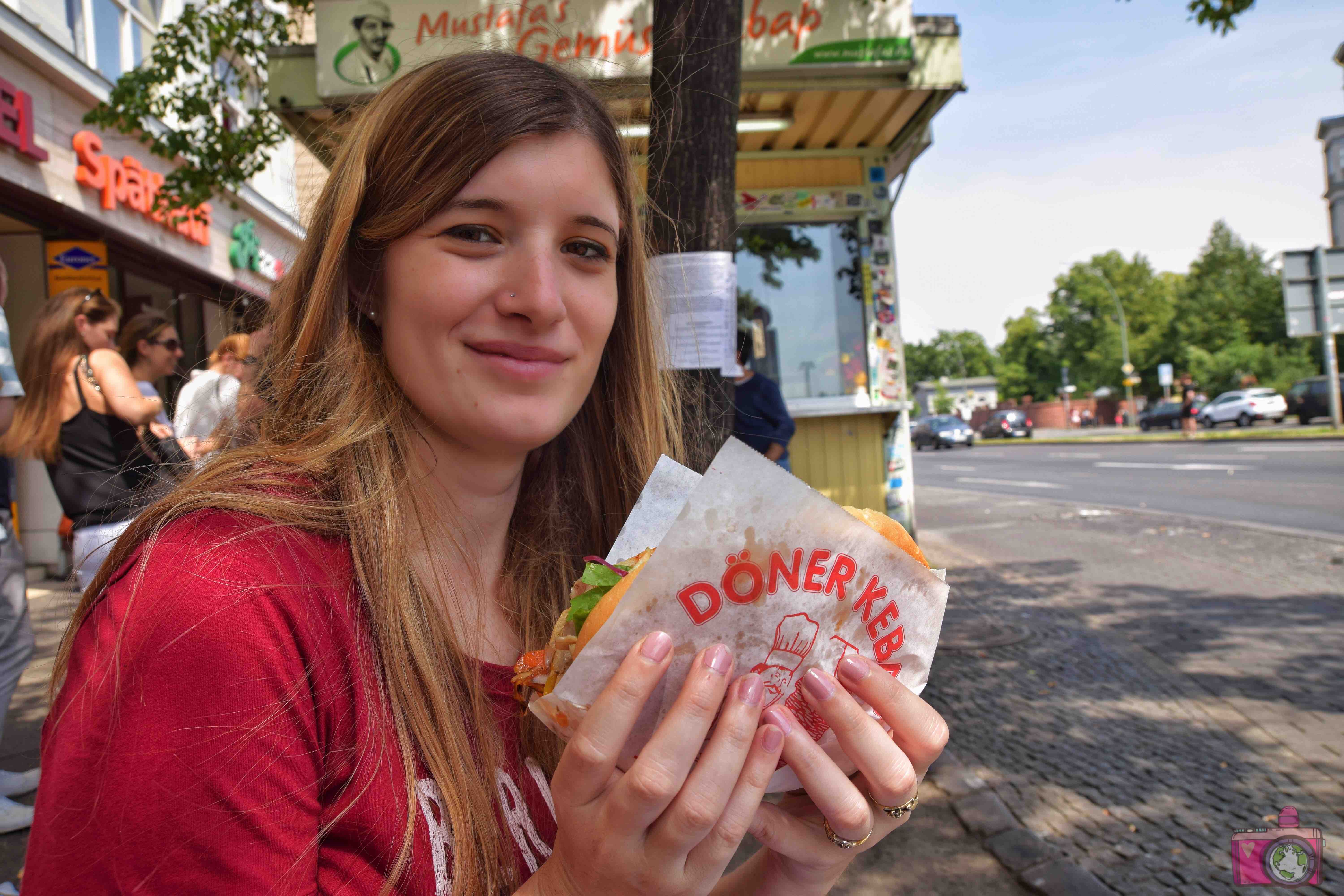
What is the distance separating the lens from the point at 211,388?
354cm

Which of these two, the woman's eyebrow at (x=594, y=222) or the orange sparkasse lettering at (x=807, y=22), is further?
the orange sparkasse lettering at (x=807, y=22)

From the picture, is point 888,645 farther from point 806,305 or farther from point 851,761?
point 806,305

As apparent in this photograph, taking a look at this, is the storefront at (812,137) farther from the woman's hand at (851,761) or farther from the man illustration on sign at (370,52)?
the woman's hand at (851,761)

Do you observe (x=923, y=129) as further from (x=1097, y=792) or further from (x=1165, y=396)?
(x=1165, y=396)

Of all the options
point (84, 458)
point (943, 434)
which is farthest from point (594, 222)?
point (943, 434)

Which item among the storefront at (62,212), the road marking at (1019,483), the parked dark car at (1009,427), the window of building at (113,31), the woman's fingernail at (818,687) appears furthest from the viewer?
the parked dark car at (1009,427)

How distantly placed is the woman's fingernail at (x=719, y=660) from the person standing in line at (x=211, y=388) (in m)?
2.55

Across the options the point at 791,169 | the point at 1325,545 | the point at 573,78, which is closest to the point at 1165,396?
the point at 1325,545

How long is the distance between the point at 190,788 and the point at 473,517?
26.7 inches

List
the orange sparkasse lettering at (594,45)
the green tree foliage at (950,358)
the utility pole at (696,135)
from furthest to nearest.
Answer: the green tree foliage at (950,358)
the orange sparkasse lettering at (594,45)
the utility pole at (696,135)

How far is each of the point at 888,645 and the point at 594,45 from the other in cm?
442

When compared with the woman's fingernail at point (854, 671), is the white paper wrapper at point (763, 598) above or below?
above

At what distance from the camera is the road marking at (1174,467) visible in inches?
725

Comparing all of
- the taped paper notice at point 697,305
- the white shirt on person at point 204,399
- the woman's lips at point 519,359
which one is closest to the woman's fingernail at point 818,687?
the woman's lips at point 519,359
